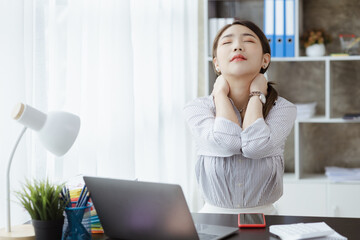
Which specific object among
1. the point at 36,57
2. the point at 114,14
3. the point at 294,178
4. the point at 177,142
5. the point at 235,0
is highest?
the point at 235,0

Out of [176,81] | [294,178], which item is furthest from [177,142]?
[294,178]

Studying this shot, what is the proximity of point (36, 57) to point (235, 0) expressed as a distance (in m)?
2.20

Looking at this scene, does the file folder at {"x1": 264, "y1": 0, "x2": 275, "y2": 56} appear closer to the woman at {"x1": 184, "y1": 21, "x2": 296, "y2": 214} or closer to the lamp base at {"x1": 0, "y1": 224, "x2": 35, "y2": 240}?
the woman at {"x1": 184, "y1": 21, "x2": 296, "y2": 214}

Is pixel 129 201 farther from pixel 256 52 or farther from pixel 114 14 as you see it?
pixel 114 14

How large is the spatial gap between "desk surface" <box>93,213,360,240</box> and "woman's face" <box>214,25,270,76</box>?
0.61m

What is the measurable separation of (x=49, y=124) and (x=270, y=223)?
728 mm

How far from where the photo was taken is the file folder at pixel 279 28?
334cm

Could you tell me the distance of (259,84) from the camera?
2.09 metres

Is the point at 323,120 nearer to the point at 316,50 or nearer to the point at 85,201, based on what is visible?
the point at 316,50

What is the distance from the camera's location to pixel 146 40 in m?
2.82

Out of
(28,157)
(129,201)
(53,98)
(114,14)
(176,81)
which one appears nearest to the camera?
(129,201)

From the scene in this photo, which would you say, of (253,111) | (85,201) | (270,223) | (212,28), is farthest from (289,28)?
(85,201)

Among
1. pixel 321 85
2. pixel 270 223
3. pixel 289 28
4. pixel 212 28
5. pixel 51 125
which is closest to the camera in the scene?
pixel 51 125

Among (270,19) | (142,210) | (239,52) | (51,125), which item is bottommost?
(142,210)
